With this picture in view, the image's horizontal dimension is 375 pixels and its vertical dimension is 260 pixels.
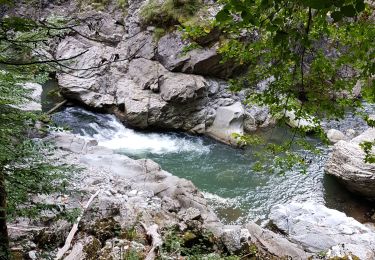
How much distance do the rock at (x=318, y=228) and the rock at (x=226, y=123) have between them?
5348 millimetres

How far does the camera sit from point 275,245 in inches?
291

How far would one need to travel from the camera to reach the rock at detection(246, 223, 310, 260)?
7.16 m

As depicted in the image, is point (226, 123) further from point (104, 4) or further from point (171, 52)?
point (104, 4)

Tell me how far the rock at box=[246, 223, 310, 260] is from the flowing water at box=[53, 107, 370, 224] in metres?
1.67

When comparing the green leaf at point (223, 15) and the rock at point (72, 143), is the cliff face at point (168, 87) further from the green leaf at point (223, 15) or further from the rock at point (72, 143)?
the green leaf at point (223, 15)

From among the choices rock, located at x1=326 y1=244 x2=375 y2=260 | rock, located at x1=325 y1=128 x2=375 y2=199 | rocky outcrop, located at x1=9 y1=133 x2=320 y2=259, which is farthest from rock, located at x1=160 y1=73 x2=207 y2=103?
rock, located at x1=326 y1=244 x2=375 y2=260

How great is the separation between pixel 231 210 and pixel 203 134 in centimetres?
548

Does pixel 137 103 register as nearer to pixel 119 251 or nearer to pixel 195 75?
pixel 195 75

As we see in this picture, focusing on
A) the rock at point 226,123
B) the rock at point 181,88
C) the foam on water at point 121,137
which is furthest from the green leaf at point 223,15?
the rock at point 181,88

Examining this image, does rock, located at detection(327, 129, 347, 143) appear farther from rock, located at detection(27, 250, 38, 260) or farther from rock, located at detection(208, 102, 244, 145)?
rock, located at detection(27, 250, 38, 260)

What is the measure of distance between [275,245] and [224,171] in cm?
488

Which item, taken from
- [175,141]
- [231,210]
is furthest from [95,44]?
[231,210]

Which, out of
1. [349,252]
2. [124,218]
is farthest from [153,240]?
[349,252]

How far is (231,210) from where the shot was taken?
32.4 ft
